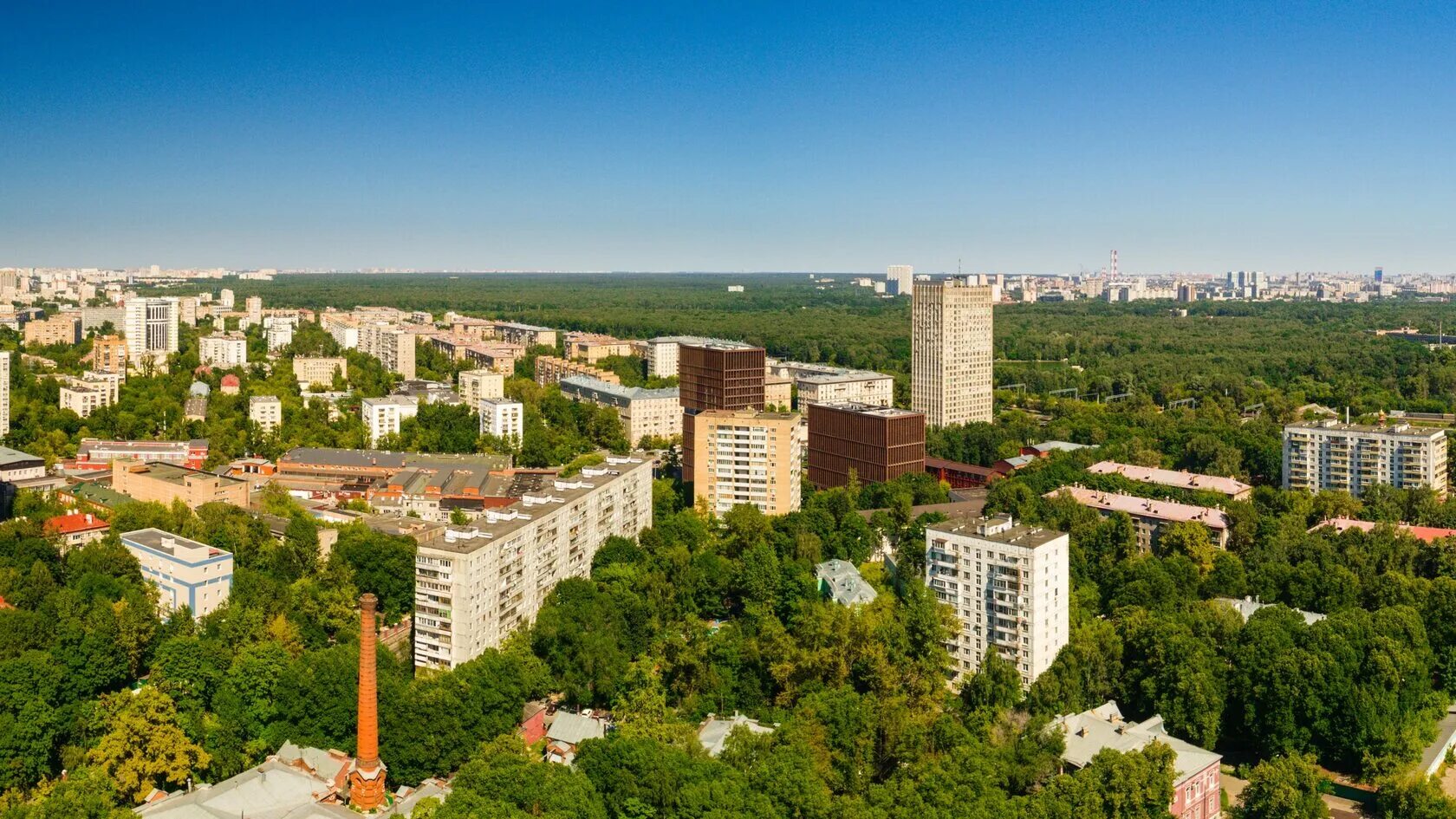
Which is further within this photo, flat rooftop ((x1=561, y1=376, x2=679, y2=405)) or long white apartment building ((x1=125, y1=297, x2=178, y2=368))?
long white apartment building ((x1=125, y1=297, x2=178, y2=368))

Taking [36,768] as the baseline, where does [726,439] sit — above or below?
above

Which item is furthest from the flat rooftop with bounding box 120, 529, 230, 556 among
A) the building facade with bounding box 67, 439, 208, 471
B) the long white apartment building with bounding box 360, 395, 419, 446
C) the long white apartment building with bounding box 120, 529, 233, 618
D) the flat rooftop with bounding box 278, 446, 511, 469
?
the long white apartment building with bounding box 360, 395, 419, 446

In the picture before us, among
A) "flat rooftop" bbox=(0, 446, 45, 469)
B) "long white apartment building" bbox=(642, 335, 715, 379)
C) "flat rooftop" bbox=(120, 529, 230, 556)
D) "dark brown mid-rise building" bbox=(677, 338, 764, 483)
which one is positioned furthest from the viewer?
"long white apartment building" bbox=(642, 335, 715, 379)

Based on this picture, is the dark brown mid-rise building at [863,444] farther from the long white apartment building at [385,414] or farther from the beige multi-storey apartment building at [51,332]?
the beige multi-storey apartment building at [51,332]

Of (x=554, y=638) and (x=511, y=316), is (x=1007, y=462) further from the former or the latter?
(x=511, y=316)

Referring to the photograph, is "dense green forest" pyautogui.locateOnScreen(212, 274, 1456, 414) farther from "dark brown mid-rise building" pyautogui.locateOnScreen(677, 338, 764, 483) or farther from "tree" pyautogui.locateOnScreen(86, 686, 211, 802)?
"tree" pyautogui.locateOnScreen(86, 686, 211, 802)

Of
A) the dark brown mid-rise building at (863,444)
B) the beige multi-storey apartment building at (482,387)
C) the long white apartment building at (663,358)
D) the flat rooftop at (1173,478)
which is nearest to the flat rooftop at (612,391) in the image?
the beige multi-storey apartment building at (482,387)

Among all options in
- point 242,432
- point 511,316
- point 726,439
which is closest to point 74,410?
point 242,432
